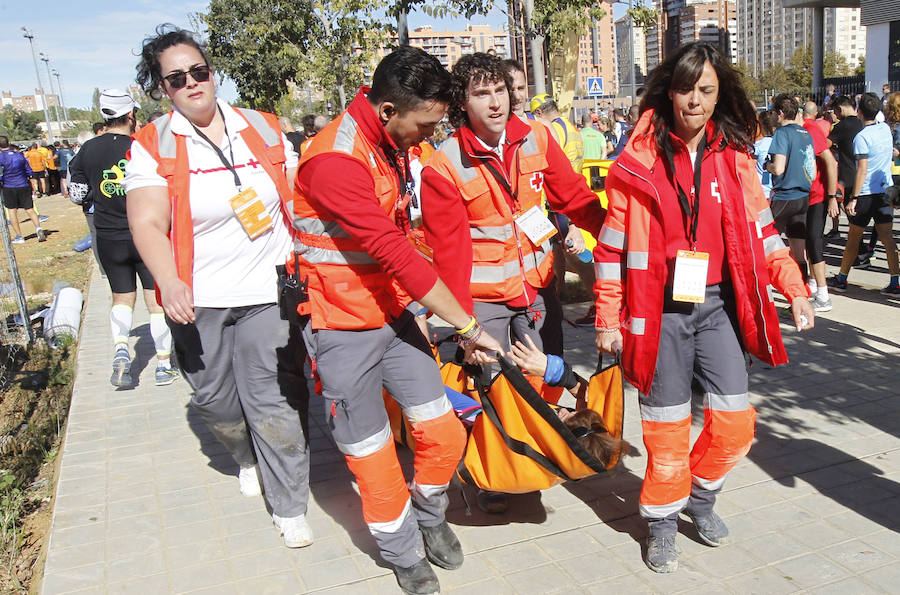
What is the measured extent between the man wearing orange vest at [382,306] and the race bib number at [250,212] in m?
0.46

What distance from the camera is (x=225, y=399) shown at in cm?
381

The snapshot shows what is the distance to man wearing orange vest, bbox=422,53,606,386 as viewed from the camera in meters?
3.62

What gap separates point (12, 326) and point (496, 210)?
6282mm

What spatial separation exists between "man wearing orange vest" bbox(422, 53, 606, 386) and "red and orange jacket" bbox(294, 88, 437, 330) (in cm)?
42

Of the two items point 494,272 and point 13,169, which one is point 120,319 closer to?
point 494,272

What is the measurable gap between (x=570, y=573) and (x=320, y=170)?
1.96 meters

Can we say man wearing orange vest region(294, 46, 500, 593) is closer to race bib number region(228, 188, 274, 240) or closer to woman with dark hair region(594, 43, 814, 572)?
race bib number region(228, 188, 274, 240)

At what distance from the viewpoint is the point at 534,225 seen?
376 centimetres

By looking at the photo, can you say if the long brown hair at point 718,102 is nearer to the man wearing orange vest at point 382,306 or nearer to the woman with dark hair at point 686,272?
the woman with dark hair at point 686,272

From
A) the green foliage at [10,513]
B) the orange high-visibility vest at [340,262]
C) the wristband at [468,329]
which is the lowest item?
the green foliage at [10,513]

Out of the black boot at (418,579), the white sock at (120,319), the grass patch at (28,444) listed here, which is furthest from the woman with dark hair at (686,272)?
the white sock at (120,319)

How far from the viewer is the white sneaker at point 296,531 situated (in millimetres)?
3631

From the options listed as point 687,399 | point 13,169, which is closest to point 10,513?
point 687,399

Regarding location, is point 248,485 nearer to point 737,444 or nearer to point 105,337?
point 737,444
